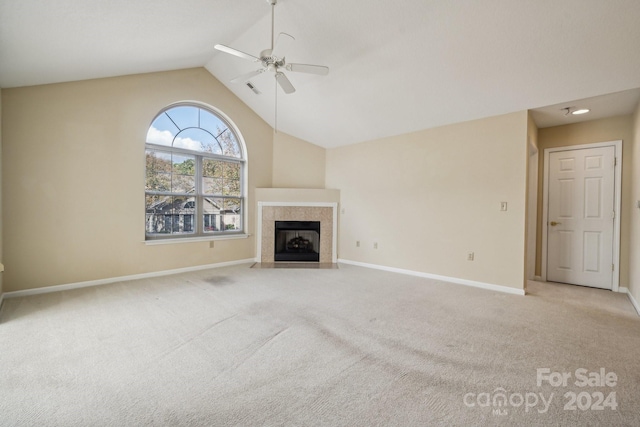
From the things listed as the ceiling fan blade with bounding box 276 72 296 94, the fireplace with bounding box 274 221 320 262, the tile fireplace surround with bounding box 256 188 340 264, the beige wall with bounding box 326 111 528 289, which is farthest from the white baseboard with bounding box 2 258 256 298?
the ceiling fan blade with bounding box 276 72 296 94

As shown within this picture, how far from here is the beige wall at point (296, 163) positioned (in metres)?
5.79

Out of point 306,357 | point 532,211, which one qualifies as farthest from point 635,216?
point 306,357

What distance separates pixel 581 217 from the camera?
Answer: 416 cm

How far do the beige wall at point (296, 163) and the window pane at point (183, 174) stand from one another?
5.25 feet

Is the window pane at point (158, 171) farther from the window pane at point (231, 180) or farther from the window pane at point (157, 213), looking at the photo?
the window pane at point (231, 180)

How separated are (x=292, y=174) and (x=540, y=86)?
4.14 meters

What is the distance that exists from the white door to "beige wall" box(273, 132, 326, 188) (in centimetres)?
402

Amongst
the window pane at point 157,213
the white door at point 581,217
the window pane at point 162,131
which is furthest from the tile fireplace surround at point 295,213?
the white door at point 581,217

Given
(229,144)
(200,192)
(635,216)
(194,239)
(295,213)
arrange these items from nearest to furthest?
(635,216) → (194,239) → (200,192) → (229,144) → (295,213)

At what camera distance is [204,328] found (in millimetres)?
2480

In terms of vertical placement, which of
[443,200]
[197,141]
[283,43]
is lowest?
[443,200]

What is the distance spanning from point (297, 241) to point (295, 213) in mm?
647

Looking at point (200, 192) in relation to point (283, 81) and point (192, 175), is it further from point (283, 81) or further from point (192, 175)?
point (283, 81)

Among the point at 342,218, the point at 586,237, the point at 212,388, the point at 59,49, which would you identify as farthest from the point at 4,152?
the point at 586,237
